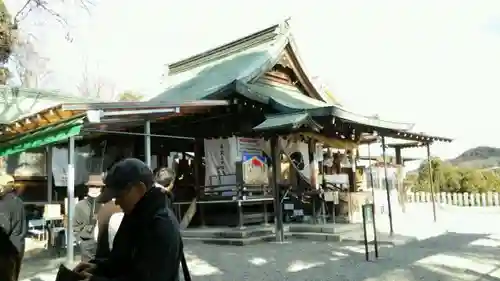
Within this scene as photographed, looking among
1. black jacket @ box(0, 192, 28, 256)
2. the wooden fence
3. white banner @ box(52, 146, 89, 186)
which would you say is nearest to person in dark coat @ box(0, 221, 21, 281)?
black jacket @ box(0, 192, 28, 256)

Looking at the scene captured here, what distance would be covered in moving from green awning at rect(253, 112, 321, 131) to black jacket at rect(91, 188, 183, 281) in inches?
304

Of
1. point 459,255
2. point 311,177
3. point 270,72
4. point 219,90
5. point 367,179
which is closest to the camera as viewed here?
point 459,255

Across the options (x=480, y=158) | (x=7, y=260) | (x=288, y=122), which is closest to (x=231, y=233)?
(x=288, y=122)

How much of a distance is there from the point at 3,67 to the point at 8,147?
9.05 m

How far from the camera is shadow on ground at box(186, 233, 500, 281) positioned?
700 cm

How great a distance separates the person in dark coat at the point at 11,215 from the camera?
16.2 feet

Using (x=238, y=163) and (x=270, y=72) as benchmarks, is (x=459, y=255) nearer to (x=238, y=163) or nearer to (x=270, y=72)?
(x=238, y=163)

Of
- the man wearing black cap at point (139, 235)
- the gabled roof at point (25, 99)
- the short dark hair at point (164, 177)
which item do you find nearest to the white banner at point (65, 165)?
the gabled roof at point (25, 99)

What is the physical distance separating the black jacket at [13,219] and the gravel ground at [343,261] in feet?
7.16

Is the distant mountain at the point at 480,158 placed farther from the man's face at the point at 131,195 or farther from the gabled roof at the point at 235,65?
the man's face at the point at 131,195

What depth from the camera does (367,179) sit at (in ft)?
67.1

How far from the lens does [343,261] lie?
8.17 meters

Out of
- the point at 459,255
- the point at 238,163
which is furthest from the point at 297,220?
the point at 459,255

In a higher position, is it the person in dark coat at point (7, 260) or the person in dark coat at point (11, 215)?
the person in dark coat at point (11, 215)
